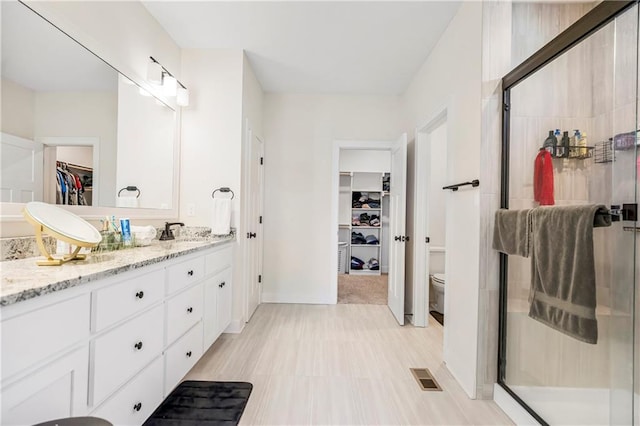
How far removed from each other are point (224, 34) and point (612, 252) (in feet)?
10.2

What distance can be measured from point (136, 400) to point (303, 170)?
2884 mm

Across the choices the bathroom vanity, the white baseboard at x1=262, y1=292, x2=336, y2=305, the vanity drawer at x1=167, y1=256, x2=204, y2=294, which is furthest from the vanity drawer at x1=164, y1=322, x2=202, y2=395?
the white baseboard at x1=262, y1=292, x2=336, y2=305

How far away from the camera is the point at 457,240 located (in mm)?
2133

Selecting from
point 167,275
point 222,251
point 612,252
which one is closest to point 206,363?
point 222,251

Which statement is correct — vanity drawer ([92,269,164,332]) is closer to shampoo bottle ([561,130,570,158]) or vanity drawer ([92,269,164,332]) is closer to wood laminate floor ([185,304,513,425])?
wood laminate floor ([185,304,513,425])

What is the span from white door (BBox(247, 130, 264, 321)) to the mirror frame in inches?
28.8

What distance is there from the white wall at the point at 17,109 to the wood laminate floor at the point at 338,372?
1.76 metres

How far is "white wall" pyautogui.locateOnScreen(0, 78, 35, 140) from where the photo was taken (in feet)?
4.11

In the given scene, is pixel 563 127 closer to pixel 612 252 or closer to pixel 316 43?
pixel 612 252

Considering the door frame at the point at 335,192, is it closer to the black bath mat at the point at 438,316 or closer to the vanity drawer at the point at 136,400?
the black bath mat at the point at 438,316

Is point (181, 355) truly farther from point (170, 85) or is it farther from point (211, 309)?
point (170, 85)

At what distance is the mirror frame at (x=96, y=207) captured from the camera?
131cm

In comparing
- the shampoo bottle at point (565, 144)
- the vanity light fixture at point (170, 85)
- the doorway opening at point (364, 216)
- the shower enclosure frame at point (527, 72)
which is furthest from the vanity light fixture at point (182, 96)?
the doorway opening at point (364, 216)

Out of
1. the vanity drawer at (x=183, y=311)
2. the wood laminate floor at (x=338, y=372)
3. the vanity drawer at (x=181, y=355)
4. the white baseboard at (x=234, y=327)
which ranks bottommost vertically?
the wood laminate floor at (x=338, y=372)
